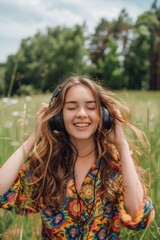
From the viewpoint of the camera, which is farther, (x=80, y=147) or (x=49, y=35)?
(x=49, y=35)

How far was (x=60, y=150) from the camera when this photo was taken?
205 cm

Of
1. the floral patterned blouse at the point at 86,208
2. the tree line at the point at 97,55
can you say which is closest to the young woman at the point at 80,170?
the floral patterned blouse at the point at 86,208

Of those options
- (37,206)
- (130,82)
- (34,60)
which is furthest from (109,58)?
(37,206)

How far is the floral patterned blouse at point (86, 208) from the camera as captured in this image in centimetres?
194

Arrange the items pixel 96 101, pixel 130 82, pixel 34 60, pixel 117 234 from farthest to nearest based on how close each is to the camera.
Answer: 1. pixel 130 82
2. pixel 34 60
3. pixel 117 234
4. pixel 96 101

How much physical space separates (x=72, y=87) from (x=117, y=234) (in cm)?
66

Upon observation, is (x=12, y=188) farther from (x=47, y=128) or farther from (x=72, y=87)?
(x=72, y=87)

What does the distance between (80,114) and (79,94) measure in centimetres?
11

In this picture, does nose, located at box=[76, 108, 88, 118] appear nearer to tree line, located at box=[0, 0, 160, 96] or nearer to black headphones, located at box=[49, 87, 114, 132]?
black headphones, located at box=[49, 87, 114, 132]

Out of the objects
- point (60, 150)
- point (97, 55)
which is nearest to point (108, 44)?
point (97, 55)

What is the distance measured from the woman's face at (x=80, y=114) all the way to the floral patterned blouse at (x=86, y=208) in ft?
0.58

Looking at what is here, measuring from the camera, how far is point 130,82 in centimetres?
4153

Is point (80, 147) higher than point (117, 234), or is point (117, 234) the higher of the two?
point (80, 147)

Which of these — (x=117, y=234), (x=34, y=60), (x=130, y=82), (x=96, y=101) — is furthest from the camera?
(x=130, y=82)
